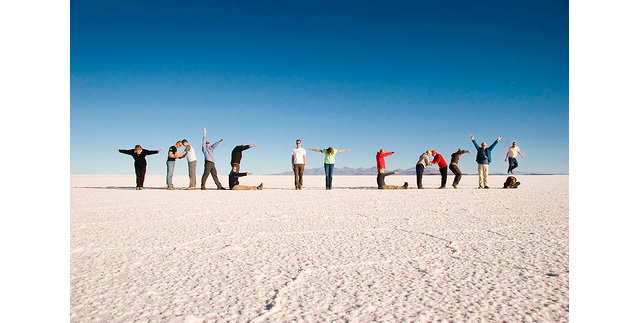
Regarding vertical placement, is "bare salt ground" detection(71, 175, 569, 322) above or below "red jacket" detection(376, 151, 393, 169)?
below

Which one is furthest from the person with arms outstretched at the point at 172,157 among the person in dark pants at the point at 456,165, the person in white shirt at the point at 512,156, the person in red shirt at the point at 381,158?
the person in white shirt at the point at 512,156

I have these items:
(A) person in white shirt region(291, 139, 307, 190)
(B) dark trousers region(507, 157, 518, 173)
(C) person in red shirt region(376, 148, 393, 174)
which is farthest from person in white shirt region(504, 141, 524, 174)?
(A) person in white shirt region(291, 139, 307, 190)

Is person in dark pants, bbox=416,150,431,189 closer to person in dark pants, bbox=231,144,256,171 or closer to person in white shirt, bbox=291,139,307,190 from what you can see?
person in white shirt, bbox=291,139,307,190

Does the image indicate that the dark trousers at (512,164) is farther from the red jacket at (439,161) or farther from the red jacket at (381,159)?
the red jacket at (381,159)

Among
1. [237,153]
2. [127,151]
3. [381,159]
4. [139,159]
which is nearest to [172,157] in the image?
[139,159]

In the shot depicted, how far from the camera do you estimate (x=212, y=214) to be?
5555 mm

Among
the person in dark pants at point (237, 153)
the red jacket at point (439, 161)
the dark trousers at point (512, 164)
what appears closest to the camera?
the person in dark pants at point (237, 153)

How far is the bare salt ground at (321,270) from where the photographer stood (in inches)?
73.1

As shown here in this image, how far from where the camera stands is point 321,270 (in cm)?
253

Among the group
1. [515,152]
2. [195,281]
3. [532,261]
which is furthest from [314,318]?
[515,152]

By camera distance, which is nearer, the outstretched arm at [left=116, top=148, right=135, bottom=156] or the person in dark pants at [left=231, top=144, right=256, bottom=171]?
the person in dark pants at [left=231, top=144, right=256, bottom=171]

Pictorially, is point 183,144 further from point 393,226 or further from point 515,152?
point 515,152

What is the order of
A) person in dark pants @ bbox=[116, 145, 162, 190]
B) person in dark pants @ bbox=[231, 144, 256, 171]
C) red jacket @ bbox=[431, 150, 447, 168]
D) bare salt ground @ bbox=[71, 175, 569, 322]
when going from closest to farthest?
bare salt ground @ bbox=[71, 175, 569, 322] < person in dark pants @ bbox=[231, 144, 256, 171] < person in dark pants @ bbox=[116, 145, 162, 190] < red jacket @ bbox=[431, 150, 447, 168]

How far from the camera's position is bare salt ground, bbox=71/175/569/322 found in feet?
6.09
